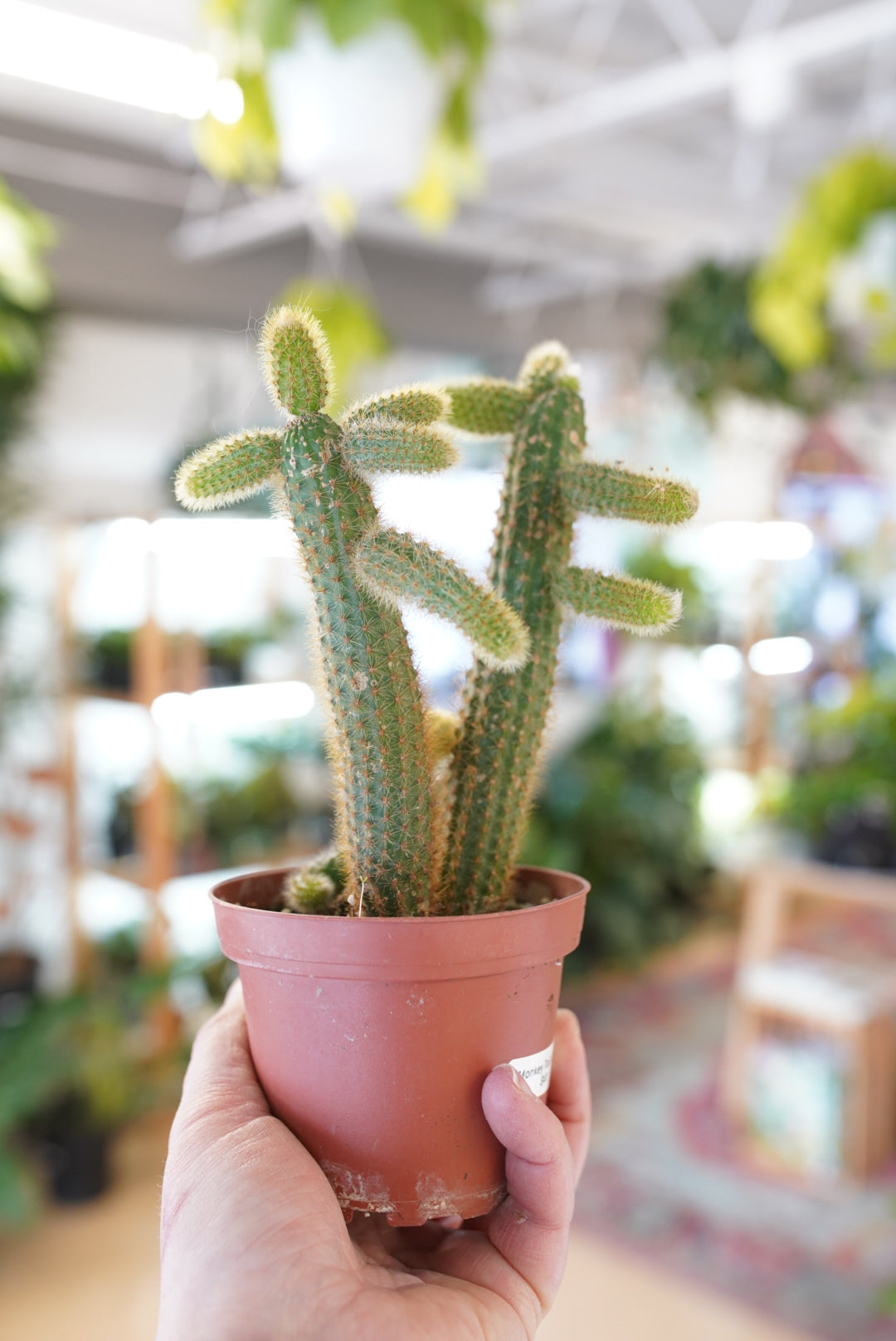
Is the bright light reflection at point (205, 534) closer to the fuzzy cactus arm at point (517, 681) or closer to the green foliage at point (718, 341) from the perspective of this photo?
the green foliage at point (718, 341)

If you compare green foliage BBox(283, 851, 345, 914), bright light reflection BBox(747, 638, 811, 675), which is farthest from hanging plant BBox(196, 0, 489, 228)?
bright light reflection BBox(747, 638, 811, 675)

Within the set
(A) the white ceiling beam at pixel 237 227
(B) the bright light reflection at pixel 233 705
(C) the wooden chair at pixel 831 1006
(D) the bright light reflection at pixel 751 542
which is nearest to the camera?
(C) the wooden chair at pixel 831 1006

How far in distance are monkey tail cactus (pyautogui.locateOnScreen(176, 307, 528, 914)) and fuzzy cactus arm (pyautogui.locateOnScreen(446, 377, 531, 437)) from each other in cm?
10

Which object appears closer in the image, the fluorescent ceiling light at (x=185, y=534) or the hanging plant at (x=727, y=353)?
the fluorescent ceiling light at (x=185, y=534)

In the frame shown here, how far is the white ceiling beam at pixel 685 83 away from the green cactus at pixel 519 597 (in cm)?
253

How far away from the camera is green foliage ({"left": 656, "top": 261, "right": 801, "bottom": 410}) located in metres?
4.50

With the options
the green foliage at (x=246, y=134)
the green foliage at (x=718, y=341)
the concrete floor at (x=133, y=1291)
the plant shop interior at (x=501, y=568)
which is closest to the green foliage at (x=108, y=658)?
the plant shop interior at (x=501, y=568)

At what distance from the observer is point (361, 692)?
623mm

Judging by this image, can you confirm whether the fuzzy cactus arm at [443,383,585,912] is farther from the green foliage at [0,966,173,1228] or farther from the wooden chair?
the green foliage at [0,966,173,1228]

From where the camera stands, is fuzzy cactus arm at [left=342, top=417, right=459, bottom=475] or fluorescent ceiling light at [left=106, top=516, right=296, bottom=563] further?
fluorescent ceiling light at [left=106, top=516, right=296, bottom=563]

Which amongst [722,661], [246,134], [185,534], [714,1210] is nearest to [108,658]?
[185,534]

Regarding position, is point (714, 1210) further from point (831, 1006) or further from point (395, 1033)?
point (395, 1033)

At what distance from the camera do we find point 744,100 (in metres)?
3.12

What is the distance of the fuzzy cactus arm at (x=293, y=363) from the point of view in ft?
1.95
